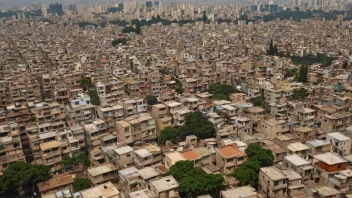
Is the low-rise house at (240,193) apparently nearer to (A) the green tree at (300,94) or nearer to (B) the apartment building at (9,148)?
(B) the apartment building at (9,148)

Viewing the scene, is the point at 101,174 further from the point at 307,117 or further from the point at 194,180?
the point at 307,117

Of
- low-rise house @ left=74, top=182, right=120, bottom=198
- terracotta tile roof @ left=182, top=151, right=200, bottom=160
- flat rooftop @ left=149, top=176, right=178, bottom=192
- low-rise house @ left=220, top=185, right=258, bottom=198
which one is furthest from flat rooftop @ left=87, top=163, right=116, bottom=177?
low-rise house @ left=220, top=185, right=258, bottom=198

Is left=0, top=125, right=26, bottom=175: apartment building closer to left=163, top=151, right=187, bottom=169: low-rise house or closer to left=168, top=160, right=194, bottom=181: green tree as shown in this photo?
left=163, top=151, right=187, bottom=169: low-rise house

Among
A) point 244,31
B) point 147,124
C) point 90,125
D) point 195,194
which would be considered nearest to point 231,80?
point 147,124

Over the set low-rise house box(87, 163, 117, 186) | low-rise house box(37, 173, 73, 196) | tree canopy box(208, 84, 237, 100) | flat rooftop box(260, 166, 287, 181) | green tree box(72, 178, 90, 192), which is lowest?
low-rise house box(37, 173, 73, 196)

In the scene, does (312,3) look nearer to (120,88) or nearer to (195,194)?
(120,88)

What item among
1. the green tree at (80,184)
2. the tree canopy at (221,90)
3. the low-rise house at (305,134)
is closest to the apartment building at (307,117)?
the low-rise house at (305,134)
